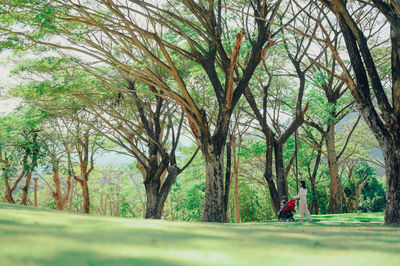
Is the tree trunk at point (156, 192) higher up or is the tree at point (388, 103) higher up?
the tree at point (388, 103)

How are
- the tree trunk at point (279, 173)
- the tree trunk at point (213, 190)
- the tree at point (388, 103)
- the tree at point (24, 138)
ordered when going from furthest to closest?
the tree at point (24, 138) < the tree trunk at point (279, 173) < the tree trunk at point (213, 190) < the tree at point (388, 103)

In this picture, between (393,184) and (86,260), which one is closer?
(86,260)

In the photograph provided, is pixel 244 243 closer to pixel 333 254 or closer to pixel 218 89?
pixel 333 254

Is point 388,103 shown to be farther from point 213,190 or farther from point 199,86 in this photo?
point 199,86

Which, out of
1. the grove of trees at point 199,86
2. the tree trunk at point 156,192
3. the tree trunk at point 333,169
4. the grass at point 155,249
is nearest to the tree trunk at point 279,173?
the grove of trees at point 199,86

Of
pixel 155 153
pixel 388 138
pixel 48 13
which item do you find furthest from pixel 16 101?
pixel 388 138

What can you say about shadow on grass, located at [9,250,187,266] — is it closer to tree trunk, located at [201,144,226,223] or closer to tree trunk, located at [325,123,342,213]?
tree trunk, located at [201,144,226,223]

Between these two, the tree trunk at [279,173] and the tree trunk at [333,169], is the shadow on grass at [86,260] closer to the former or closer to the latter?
the tree trunk at [279,173]

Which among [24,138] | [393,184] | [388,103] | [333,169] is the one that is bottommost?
[393,184]

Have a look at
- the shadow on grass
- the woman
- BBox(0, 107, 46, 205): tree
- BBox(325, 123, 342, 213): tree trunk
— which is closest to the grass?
the shadow on grass

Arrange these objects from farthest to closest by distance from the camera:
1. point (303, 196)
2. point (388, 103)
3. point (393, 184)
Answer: point (303, 196), point (388, 103), point (393, 184)

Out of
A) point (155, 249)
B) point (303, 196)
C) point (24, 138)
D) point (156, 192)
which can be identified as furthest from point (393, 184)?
point (24, 138)

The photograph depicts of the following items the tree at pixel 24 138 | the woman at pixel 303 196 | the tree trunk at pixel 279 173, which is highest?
the tree at pixel 24 138

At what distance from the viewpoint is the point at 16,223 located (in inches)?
49.4
